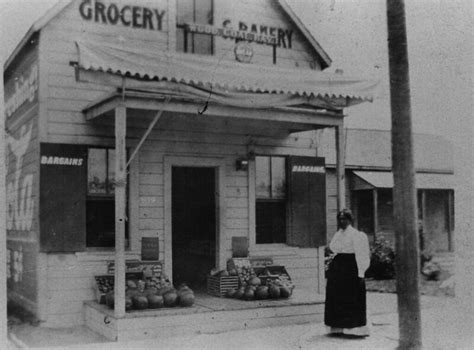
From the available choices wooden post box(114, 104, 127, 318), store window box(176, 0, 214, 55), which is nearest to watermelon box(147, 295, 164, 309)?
wooden post box(114, 104, 127, 318)

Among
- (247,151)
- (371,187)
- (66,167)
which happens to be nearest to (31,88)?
(66,167)

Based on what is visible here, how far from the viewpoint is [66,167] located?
9.83 meters

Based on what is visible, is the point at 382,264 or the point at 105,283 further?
the point at 382,264

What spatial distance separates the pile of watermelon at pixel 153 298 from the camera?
345 inches

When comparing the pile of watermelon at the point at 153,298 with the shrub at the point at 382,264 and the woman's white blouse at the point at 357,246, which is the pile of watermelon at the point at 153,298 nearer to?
the woman's white blouse at the point at 357,246

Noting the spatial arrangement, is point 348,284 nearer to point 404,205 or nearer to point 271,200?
point 404,205

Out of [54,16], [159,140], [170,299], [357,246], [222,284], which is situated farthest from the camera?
[159,140]

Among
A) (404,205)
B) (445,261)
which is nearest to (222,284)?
(404,205)

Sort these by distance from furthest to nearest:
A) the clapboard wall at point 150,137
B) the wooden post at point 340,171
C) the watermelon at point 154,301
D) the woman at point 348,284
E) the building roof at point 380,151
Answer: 1. the building roof at point 380,151
2. the wooden post at point 340,171
3. the clapboard wall at point 150,137
4. the watermelon at point 154,301
5. the woman at point 348,284

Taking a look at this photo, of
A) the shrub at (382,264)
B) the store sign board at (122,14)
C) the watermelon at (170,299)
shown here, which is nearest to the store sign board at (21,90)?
the store sign board at (122,14)

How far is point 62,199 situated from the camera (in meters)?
9.82

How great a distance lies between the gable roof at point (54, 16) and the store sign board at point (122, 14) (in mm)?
323

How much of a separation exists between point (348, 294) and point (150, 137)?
444cm

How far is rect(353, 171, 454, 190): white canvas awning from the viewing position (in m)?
21.5
